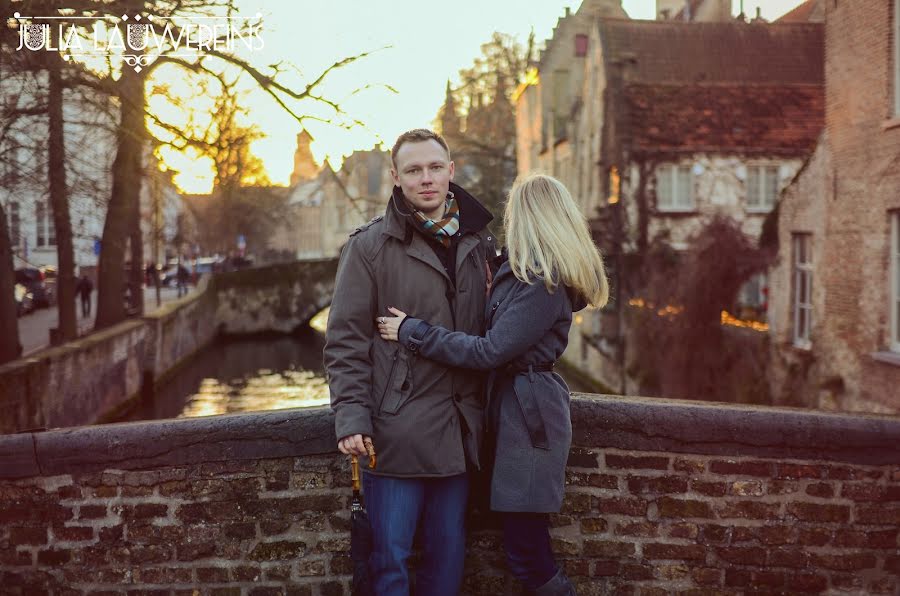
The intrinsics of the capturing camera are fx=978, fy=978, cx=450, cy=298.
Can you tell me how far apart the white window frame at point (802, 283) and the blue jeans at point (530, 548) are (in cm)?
1161

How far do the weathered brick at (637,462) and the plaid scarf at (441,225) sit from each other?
4.14ft

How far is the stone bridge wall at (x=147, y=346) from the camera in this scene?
11242mm

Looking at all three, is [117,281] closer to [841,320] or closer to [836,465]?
[841,320]

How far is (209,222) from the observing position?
56.8m

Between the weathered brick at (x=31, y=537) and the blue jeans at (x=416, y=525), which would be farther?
the weathered brick at (x=31, y=537)

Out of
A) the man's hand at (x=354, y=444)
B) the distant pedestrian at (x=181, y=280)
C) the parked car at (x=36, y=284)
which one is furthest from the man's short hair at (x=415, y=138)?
the distant pedestrian at (x=181, y=280)

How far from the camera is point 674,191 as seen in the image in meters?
21.8

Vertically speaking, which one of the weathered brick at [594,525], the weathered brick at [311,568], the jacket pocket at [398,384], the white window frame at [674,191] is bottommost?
the weathered brick at [311,568]

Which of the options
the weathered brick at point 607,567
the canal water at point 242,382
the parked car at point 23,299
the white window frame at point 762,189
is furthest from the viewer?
the parked car at point 23,299

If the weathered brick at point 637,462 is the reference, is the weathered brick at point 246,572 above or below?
below

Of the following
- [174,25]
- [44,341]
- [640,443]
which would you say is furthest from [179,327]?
[640,443]

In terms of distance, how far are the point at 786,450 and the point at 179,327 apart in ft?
72.7

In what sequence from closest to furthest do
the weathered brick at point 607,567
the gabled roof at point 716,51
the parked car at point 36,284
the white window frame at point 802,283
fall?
1. the weathered brick at point 607,567
2. the white window frame at point 802,283
3. the gabled roof at point 716,51
4. the parked car at point 36,284

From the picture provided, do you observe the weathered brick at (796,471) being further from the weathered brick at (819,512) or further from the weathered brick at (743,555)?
the weathered brick at (743,555)
